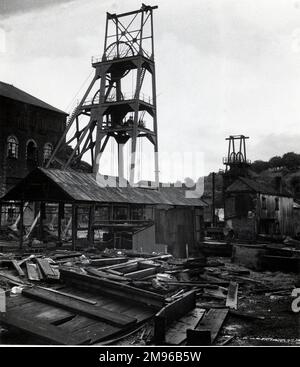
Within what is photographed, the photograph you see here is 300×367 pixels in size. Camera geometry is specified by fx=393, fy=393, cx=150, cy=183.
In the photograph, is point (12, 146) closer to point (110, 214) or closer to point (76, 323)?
point (110, 214)

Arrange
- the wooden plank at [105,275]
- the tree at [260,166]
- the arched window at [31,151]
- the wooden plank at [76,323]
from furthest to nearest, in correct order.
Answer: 1. the tree at [260,166]
2. the arched window at [31,151]
3. the wooden plank at [105,275]
4. the wooden plank at [76,323]

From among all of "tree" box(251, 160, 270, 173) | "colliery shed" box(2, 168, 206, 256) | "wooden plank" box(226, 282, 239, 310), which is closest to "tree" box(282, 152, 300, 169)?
"tree" box(251, 160, 270, 173)

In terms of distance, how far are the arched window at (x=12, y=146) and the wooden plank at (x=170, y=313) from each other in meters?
25.6

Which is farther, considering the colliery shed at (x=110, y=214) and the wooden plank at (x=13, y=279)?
the colliery shed at (x=110, y=214)

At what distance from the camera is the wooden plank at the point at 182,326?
6053mm

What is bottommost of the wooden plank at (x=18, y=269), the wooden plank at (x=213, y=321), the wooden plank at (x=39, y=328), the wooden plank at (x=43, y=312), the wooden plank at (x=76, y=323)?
the wooden plank at (x=213, y=321)

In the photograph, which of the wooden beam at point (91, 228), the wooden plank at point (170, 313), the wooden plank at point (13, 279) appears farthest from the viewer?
the wooden beam at point (91, 228)

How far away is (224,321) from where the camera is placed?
24.7 feet

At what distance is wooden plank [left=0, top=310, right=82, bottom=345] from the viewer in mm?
5514

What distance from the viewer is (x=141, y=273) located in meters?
10.8

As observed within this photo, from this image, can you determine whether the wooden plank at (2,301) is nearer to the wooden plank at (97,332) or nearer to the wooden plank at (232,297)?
the wooden plank at (97,332)

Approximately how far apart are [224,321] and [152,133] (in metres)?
19.3

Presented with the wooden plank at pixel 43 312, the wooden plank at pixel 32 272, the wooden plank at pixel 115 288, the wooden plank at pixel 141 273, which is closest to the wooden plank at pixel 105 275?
the wooden plank at pixel 141 273

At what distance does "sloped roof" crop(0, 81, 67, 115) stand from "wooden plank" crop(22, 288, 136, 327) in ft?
81.8
